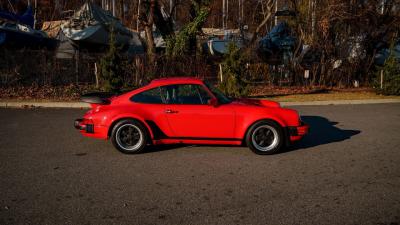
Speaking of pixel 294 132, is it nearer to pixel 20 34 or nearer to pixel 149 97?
pixel 149 97

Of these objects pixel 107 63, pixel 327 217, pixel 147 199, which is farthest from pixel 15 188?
pixel 107 63

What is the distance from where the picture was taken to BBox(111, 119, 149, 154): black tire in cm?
622

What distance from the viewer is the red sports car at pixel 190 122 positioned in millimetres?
6203

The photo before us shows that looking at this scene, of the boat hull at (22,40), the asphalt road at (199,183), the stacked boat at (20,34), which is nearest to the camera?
the asphalt road at (199,183)

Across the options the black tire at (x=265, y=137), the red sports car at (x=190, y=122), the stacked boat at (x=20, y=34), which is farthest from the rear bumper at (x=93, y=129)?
the stacked boat at (x=20, y=34)

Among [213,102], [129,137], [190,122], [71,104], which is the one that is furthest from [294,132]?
[71,104]

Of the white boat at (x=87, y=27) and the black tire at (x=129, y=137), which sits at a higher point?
the white boat at (x=87, y=27)

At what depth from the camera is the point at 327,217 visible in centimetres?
378

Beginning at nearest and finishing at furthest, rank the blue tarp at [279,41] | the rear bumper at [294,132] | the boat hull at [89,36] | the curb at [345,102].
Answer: the rear bumper at [294,132] < the curb at [345,102] < the blue tarp at [279,41] < the boat hull at [89,36]

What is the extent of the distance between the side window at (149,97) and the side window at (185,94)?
0.09 m

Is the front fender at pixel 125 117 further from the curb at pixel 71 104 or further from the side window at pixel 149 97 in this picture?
the curb at pixel 71 104

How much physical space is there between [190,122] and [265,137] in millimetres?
1336

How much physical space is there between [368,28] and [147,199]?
2011 centimetres

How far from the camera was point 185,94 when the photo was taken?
6.41 metres
